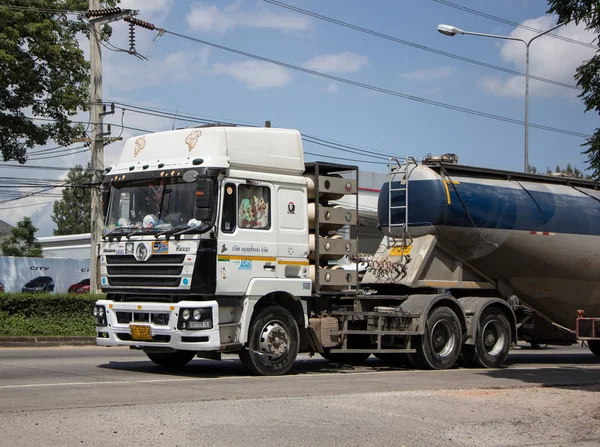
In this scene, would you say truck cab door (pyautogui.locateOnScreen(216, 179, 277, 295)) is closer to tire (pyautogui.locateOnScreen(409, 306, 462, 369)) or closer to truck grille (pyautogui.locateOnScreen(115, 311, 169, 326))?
truck grille (pyautogui.locateOnScreen(115, 311, 169, 326))

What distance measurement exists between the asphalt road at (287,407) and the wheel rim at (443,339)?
0.84m

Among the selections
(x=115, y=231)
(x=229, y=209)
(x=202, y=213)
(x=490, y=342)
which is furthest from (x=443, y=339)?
(x=115, y=231)

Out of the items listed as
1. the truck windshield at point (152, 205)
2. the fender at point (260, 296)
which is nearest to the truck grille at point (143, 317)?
the fender at point (260, 296)

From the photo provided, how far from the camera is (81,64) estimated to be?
24.2m

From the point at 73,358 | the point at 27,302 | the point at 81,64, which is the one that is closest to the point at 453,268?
the point at 73,358

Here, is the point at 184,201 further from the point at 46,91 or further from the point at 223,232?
the point at 46,91

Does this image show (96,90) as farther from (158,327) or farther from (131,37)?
(158,327)

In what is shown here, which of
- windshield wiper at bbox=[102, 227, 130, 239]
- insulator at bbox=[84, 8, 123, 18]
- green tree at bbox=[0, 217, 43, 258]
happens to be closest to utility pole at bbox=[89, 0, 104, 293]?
insulator at bbox=[84, 8, 123, 18]

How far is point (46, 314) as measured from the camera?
67.1ft

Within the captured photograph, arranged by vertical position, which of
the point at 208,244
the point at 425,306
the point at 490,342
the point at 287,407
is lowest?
the point at 287,407

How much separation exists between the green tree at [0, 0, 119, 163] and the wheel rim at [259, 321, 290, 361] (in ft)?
43.8

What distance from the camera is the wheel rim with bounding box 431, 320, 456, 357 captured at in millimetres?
14695

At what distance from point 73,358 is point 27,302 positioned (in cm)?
564

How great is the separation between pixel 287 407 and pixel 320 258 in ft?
15.6
